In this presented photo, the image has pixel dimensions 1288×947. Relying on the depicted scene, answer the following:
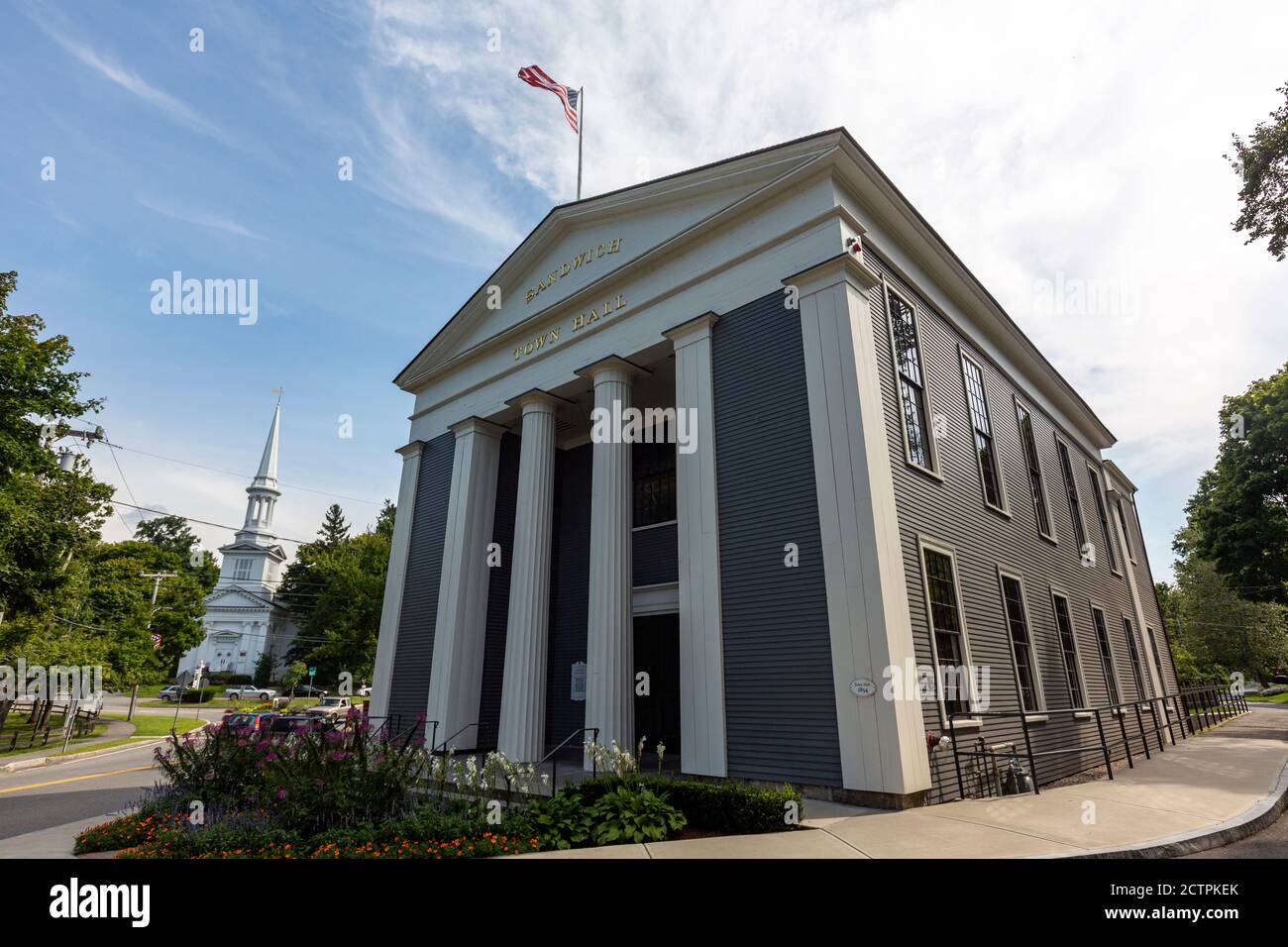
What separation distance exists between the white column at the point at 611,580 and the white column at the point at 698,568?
5.43 ft

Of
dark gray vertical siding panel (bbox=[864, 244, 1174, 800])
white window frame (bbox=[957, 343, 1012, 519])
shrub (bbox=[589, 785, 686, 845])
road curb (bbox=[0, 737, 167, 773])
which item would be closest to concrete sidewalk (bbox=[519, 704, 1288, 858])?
shrub (bbox=[589, 785, 686, 845])

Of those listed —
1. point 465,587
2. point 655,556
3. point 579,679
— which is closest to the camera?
point 655,556

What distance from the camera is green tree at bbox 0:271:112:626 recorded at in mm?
20844

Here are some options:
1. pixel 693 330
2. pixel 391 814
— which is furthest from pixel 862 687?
pixel 693 330

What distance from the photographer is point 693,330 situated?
1303 cm

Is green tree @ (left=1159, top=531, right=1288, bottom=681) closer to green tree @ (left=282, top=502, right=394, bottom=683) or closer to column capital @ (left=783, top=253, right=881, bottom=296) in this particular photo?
column capital @ (left=783, top=253, right=881, bottom=296)

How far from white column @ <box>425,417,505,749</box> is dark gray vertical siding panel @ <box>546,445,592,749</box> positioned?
1.95m

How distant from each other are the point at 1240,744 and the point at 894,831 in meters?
16.5

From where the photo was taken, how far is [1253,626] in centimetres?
4631

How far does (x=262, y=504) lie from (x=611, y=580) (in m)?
84.1

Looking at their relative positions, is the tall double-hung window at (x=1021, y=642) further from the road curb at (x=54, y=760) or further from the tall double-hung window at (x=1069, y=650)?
the road curb at (x=54, y=760)

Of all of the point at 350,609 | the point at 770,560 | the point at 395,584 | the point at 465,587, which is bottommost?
the point at 770,560

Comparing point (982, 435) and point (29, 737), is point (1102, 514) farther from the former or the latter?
point (29, 737)
